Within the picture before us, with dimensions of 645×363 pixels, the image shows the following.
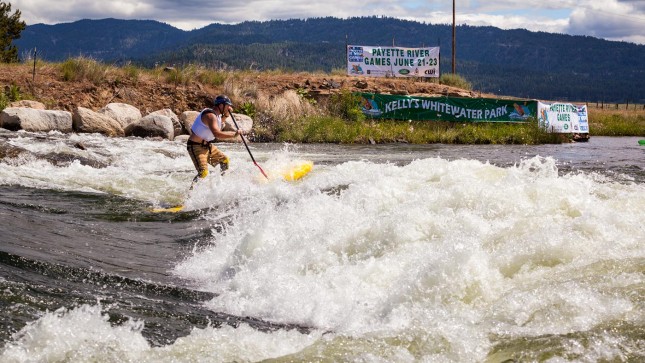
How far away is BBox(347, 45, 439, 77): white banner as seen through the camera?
3672 centimetres

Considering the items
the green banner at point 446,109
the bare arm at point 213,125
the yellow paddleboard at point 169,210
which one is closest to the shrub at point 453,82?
the green banner at point 446,109

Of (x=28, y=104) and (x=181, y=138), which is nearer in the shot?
(x=181, y=138)

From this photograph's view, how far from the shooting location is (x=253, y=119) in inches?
1094

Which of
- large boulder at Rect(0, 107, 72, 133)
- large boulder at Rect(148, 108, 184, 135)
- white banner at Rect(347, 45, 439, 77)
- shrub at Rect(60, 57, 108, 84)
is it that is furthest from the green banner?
large boulder at Rect(0, 107, 72, 133)

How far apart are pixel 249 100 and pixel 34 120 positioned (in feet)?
31.7

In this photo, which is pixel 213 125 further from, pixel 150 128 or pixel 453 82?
pixel 453 82

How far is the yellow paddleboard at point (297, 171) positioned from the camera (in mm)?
13879

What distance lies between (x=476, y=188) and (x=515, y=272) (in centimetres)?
255

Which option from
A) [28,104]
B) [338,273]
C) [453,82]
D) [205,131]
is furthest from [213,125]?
[453,82]

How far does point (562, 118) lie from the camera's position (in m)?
30.3

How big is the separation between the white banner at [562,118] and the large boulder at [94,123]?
15.2 metres

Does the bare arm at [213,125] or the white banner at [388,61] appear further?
the white banner at [388,61]

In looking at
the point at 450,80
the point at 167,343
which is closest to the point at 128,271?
the point at 167,343

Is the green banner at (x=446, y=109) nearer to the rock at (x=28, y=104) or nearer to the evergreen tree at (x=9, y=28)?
the rock at (x=28, y=104)
